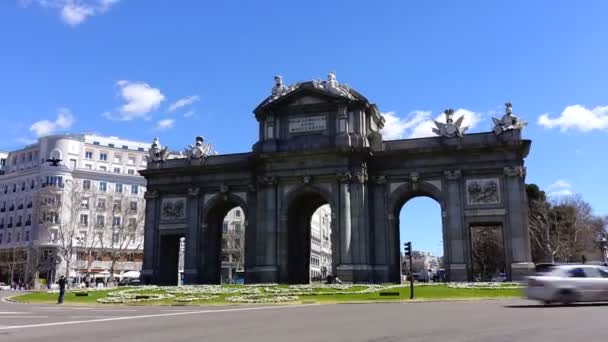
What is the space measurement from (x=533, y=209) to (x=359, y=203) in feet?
132

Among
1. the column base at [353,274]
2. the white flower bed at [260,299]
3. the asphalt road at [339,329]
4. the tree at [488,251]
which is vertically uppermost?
the tree at [488,251]

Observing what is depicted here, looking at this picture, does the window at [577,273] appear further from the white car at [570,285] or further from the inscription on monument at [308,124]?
the inscription on monument at [308,124]

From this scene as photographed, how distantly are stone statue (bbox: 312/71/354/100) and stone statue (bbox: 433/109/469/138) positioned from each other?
870 cm

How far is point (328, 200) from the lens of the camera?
54.6 metres

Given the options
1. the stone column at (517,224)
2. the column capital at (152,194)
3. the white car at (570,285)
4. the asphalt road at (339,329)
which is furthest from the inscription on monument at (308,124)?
the asphalt road at (339,329)

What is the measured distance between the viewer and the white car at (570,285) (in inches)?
937

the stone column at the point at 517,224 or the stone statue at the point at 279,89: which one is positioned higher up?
the stone statue at the point at 279,89

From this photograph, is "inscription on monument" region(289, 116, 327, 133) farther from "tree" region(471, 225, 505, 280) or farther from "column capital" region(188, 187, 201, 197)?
"tree" region(471, 225, 505, 280)

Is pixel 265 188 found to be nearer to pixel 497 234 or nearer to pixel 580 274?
pixel 580 274

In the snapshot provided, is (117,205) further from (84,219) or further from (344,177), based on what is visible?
(344,177)

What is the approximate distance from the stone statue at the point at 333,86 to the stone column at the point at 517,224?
16.2m

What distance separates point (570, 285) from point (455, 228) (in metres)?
28.0

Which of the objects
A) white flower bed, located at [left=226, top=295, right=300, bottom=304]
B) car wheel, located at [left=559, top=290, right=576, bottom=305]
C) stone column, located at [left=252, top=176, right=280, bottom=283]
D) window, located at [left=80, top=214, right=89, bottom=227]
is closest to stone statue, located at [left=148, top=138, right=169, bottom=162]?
stone column, located at [left=252, top=176, right=280, bottom=283]

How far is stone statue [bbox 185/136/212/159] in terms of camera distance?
2437 inches
